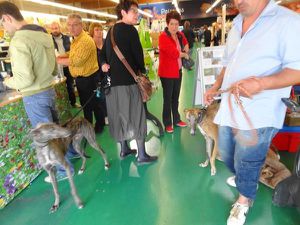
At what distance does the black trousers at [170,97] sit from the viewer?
3635 millimetres

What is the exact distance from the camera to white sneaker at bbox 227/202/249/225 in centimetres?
190

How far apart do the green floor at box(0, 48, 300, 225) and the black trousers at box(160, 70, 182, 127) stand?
78 centimetres

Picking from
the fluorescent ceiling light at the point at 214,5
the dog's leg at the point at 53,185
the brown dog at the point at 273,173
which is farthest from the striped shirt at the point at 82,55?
the fluorescent ceiling light at the point at 214,5

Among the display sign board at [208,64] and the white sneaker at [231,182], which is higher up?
the display sign board at [208,64]

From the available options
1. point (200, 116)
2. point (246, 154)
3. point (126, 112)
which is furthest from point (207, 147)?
point (246, 154)

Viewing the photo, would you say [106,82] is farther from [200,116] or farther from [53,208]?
[53,208]

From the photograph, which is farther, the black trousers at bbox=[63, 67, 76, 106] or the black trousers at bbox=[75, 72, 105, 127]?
the black trousers at bbox=[63, 67, 76, 106]

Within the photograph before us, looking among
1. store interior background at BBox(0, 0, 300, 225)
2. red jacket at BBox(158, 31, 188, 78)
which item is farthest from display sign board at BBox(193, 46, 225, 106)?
store interior background at BBox(0, 0, 300, 225)

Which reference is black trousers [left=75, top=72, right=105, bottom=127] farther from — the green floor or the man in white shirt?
the man in white shirt

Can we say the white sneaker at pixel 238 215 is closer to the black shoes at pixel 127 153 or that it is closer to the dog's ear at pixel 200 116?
the dog's ear at pixel 200 116

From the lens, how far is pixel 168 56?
3502mm

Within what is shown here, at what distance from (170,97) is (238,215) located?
212cm

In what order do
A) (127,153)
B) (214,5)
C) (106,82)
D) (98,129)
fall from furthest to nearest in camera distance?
1. (214,5)
2. (98,129)
3. (127,153)
4. (106,82)

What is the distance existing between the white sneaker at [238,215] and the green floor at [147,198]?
9 cm
